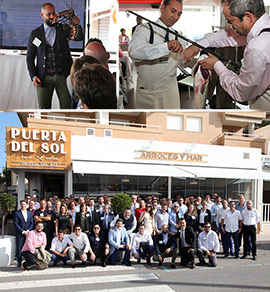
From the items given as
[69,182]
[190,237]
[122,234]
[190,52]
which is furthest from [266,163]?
[190,52]

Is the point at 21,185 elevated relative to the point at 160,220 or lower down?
elevated

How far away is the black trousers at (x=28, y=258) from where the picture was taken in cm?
758

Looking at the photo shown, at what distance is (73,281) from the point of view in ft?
22.3

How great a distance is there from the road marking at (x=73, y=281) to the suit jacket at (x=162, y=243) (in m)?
1.19

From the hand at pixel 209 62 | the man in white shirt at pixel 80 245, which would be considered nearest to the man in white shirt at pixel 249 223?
the man in white shirt at pixel 80 245

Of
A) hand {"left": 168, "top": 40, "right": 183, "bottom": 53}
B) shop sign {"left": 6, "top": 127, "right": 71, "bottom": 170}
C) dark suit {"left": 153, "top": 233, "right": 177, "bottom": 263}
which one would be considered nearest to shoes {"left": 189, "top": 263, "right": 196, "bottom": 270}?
dark suit {"left": 153, "top": 233, "right": 177, "bottom": 263}

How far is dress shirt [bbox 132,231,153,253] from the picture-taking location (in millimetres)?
8422

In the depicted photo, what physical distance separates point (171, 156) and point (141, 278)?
29.5 feet

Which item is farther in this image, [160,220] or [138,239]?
[160,220]

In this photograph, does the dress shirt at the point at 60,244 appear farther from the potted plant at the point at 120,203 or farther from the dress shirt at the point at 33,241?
the potted plant at the point at 120,203

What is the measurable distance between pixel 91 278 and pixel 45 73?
4.60m

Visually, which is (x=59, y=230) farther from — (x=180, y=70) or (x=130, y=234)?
(x=180, y=70)

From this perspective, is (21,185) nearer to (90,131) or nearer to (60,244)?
(90,131)

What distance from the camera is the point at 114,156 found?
14.8 meters
